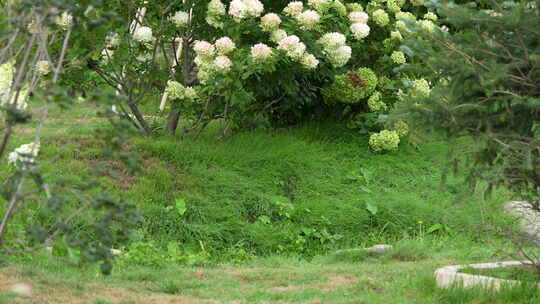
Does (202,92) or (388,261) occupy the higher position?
(202,92)

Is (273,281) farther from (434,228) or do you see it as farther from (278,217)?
(434,228)

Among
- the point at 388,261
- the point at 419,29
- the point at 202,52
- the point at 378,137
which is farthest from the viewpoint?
the point at 378,137

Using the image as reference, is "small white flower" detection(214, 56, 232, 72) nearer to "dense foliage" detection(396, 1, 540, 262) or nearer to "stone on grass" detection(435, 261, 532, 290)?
"dense foliage" detection(396, 1, 540, 262)

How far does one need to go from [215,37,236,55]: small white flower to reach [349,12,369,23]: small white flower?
5.64ft

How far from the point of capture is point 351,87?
878cm

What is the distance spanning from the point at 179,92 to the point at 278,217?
180 cm

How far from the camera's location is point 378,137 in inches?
346

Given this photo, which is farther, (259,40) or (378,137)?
(378,137)

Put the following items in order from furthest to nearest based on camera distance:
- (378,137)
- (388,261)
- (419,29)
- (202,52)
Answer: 1. (378,137)
2. (202,52)
3. (388,261)
4. (419,29)

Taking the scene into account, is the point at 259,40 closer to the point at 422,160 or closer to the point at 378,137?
the point at 378,137

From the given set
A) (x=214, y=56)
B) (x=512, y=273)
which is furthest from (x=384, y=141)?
(x=512, y=273)

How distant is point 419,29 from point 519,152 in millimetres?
981

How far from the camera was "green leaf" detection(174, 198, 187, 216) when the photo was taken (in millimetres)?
7043

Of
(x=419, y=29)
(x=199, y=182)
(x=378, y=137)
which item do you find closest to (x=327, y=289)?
(x=419, y=29)
